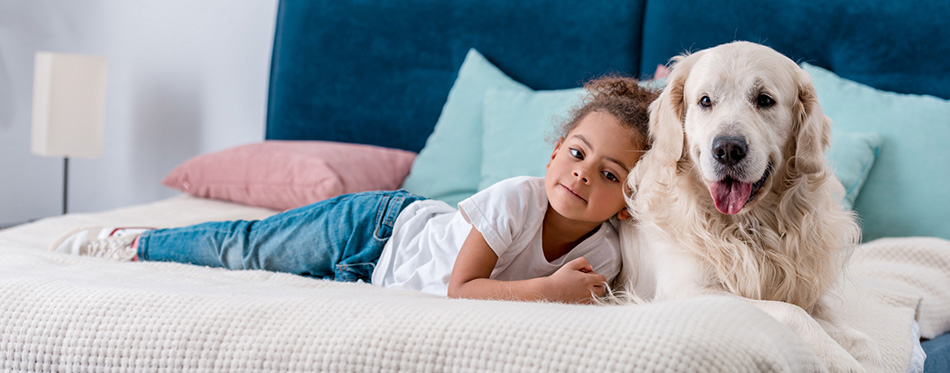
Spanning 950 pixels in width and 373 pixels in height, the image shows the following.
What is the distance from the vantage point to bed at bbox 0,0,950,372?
0.79m

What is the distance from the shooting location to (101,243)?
1.65 meters

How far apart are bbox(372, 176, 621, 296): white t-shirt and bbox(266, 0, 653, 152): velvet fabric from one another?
1234mm

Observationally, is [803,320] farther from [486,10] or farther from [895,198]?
[486,10]

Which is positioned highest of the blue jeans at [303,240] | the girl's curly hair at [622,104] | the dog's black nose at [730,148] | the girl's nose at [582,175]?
the girl's curly hair at [622,104]

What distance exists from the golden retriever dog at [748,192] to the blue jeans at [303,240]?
0.60m

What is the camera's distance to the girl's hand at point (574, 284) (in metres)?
1.14

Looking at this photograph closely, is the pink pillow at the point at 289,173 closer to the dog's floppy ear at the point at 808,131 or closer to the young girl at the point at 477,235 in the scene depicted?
the young girl at the point at 477,235

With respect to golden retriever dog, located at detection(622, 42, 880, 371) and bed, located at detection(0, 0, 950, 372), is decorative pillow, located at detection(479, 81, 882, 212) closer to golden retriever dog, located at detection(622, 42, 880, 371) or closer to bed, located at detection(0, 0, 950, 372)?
bed, located at detection(0, 0, 950, 372)

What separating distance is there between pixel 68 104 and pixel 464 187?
170 cm

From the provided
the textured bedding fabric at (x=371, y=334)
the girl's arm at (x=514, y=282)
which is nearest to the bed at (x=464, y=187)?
the textured bedding fabric at (x=371, y=334)

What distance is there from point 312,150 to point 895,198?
1701mm

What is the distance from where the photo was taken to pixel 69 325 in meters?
0.92

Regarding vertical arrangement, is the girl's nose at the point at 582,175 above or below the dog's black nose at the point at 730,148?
below

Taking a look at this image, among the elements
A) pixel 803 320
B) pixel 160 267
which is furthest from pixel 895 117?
pixel 160 267
